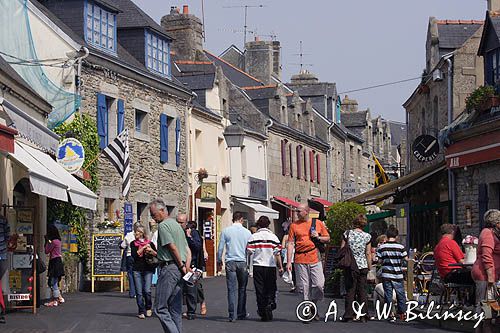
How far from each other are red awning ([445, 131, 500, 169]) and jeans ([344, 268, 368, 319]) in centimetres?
713

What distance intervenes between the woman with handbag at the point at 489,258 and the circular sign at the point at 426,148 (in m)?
15.2

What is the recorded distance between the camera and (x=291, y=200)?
155ft

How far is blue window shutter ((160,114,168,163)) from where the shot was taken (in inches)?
1243

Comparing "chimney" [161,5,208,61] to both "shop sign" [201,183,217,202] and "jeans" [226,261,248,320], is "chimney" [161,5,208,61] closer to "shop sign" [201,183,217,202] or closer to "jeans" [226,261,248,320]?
"shop sign" [201,183,217,202]

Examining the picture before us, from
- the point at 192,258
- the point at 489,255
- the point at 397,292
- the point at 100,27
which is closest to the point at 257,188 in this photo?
the point at 100,27

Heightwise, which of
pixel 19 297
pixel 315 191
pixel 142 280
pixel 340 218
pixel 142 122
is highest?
pixel 142 122

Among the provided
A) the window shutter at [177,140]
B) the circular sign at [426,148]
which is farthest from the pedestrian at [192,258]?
the window shutter at [177,140]

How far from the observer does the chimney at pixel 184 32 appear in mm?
40469

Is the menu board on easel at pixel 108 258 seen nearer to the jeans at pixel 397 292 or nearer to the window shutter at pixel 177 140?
the window shutter at pixel 177 140

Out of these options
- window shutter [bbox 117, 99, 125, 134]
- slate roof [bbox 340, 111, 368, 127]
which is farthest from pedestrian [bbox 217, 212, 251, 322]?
slate roof [bbox 340, 111, 368, 127]

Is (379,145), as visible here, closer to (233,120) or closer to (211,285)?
(233,120)

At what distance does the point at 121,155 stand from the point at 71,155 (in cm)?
432

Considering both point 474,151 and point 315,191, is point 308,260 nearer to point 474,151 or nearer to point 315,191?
point 474,151

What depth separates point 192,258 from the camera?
17578 mm
